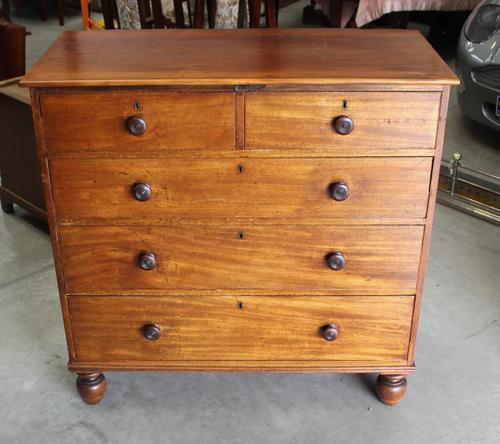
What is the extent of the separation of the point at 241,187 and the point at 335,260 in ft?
1.11

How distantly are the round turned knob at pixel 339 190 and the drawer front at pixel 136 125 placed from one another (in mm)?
290

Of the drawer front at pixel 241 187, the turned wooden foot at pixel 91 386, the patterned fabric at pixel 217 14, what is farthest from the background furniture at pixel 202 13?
the turned wooden foot at pixel 91 386

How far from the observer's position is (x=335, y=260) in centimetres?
201

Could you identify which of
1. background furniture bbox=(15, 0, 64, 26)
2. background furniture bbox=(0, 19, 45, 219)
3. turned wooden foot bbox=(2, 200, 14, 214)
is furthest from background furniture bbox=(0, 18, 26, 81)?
background furniture bbox=(15, 0, 64, 26)

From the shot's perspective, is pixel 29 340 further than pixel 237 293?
Yes

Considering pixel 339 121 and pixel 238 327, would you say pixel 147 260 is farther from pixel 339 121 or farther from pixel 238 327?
pixel 339 121

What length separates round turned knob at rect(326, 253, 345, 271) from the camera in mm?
2010

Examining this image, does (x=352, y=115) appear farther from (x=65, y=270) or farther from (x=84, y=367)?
(x=84, y=367)

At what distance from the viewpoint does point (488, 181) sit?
3504mm

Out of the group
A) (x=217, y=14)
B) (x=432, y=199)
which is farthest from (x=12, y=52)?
(x=432, y=199)

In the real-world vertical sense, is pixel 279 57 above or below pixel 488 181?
above

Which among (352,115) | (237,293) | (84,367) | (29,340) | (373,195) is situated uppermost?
(352,115)

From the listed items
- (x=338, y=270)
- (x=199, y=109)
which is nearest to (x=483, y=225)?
(x=338, y=270)

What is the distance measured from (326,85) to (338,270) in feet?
1.79
